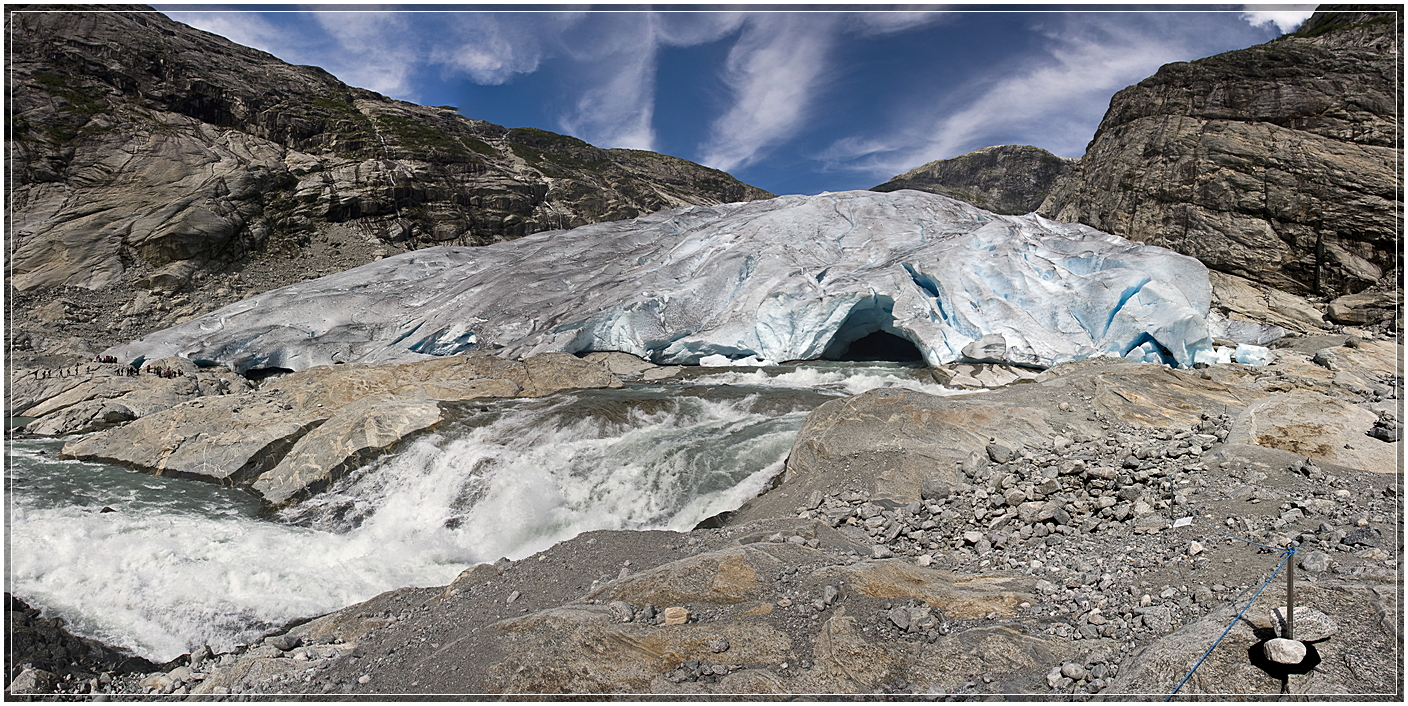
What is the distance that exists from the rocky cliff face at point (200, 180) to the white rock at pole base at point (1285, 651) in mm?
37285

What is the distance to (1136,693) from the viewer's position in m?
2.71

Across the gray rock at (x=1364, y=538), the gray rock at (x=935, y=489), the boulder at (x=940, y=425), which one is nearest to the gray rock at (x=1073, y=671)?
the gray rock at (x=1364, y=538)

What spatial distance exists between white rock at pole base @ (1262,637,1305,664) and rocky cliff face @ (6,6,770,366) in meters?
37.3

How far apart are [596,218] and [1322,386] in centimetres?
4964

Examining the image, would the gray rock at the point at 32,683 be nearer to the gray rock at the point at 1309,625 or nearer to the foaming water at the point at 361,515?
the foaming water at the point at 361,515

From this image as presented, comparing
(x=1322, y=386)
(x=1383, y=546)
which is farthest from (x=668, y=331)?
(x=1383, y=546)

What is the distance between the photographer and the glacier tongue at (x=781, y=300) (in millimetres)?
16141

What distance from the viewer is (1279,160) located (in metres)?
22.2

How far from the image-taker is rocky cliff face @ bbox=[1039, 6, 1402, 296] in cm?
2097

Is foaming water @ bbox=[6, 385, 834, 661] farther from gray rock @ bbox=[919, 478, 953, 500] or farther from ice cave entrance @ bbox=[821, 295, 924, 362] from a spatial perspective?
ice cave entrance @ bbox=[821, 295, 924, 362]

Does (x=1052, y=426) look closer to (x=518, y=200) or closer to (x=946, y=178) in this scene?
(x=518, y=200)

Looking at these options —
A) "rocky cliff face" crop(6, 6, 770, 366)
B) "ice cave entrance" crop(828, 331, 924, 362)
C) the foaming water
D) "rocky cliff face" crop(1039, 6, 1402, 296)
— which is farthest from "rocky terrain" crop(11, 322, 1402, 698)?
"rocky cliff face" crop(6, 6, 770, 366)

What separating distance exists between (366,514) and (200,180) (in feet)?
127

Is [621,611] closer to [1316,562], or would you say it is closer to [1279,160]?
[1316,562]
